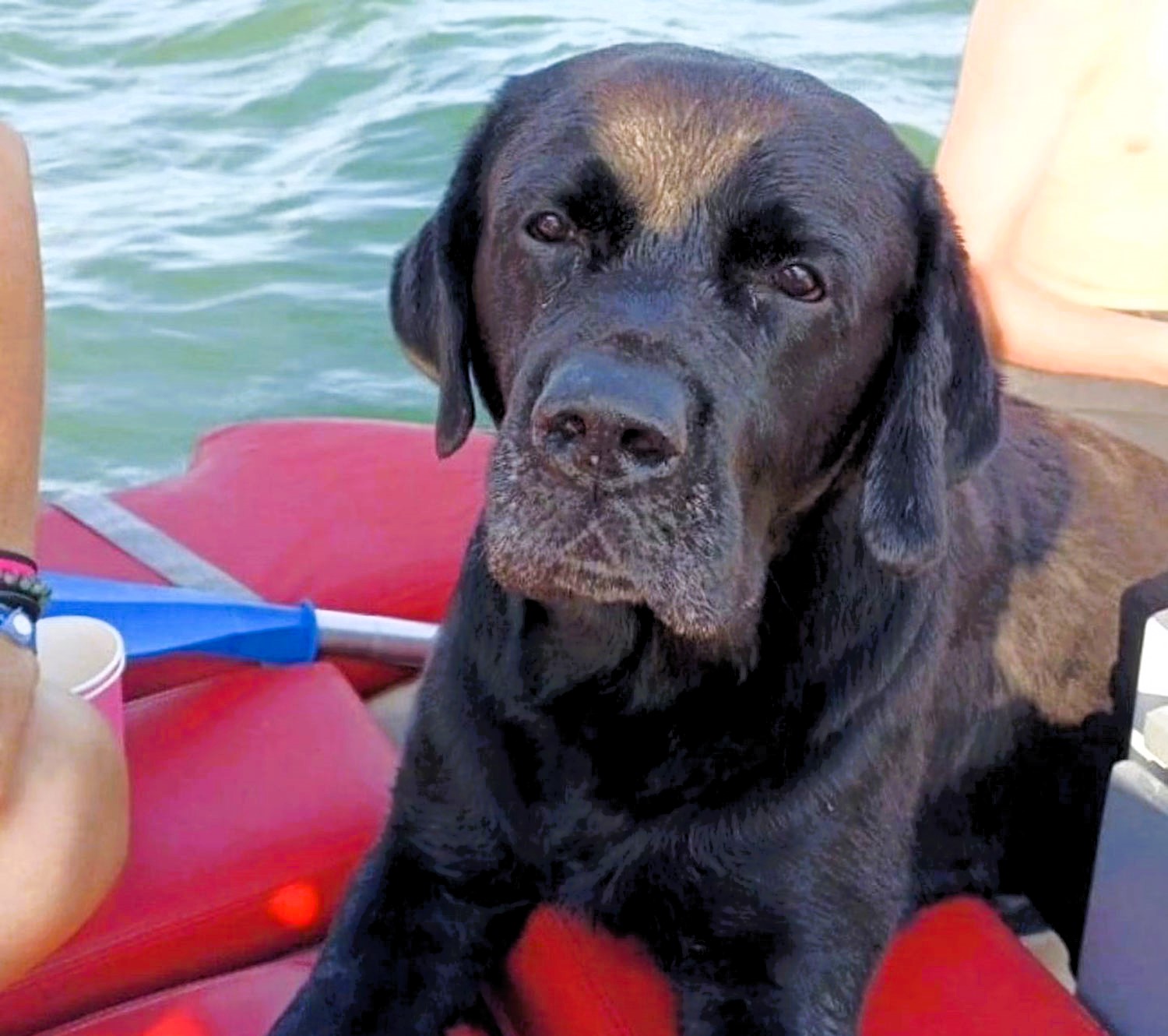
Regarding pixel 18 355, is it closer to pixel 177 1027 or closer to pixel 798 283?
pixel 177 1027

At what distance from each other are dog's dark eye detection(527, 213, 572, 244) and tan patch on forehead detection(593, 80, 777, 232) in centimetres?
8

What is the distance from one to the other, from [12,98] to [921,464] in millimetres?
6906

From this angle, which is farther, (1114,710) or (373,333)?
(373,333)

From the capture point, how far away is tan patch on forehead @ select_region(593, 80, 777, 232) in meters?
1.80

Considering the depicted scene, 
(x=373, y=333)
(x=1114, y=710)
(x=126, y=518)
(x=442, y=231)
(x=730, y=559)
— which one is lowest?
(x=373, y=333)

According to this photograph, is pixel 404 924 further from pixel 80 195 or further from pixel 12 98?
pixel 12 98

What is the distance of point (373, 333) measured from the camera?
6.20 metres

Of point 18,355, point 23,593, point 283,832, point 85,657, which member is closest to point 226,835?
point 283,832

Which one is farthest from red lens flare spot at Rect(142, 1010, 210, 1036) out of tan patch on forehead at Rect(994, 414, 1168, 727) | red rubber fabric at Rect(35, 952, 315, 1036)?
tan patch on forehead at Rect(994, 414, 1168, 727)

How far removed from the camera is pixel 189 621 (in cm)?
262

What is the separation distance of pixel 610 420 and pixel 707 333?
187 millimetres

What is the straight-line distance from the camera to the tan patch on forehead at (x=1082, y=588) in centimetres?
227

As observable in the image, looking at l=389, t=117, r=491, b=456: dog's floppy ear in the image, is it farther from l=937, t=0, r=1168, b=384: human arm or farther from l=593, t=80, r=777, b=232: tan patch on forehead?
l=937, t=0, r=1168, b=384: human arm

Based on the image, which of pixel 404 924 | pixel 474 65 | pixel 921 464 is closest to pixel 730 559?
pixel 921 464
